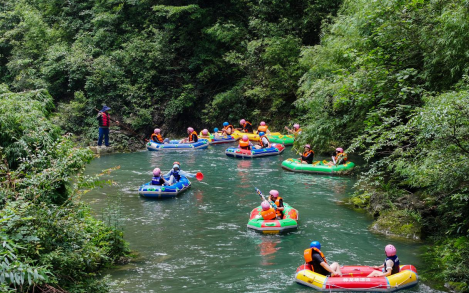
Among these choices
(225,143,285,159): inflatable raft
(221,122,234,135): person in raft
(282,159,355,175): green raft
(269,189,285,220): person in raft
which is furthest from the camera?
(221,122,234,135): person in raft

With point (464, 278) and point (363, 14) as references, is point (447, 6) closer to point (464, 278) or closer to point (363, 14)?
point (363, 14)

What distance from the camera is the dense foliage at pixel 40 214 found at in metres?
6.23

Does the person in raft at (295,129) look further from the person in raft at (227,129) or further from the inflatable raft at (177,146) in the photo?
the inflatable raft at (177,146)

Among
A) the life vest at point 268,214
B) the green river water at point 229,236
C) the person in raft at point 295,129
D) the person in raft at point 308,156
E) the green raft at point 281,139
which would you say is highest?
the person in raft at point 295,129

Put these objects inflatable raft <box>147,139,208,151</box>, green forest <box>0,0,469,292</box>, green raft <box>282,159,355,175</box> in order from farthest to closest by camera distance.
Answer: inflatable raft <box>147,139,208,151</box> → green raft <box>282,159,355,175</box> → green forest <box>0,0,469,292</box>

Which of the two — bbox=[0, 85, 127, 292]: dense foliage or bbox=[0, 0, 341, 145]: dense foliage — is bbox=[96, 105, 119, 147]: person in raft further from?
bbox=[0, 85, 127, 292]: dense foliage

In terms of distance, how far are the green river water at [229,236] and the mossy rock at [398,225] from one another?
0.39 meters

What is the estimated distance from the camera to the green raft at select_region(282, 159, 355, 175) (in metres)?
18.8

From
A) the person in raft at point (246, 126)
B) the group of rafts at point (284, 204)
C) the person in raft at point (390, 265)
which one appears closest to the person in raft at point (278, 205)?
the group of rafts at point (284, 204)

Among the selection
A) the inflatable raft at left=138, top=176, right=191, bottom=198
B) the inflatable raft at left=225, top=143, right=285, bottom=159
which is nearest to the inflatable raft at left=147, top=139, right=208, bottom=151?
the inflatable raft at left=225, top=143, right=285, bottom=159

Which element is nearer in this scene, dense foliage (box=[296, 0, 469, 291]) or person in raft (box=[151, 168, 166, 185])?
dense foliage (box=[296, 0, 469, 291])

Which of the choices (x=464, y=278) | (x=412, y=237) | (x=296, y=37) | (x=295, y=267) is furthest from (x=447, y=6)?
(x=296, y=37)

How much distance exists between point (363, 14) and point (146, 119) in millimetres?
16513

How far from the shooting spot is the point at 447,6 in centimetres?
1164
